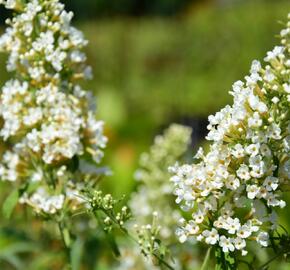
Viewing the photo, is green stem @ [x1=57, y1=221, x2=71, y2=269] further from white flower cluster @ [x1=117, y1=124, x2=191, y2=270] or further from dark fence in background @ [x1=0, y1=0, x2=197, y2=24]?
dark fence in background @ [x1=0, y1=0, x2=197, y2=24]

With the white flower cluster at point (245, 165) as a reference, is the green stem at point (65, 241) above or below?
above

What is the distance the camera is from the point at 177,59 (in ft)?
44.5

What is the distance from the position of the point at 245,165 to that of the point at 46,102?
0.87m

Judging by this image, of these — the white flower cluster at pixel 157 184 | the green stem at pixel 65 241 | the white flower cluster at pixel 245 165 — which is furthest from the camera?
the white flower cluster at pixel 157 184

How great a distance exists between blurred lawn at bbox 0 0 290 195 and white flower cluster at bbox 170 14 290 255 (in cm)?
685

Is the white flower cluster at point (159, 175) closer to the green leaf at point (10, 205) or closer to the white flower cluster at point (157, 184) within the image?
the white flower cluster at point (157, 184)

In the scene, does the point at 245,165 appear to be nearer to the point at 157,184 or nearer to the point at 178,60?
the point at 157,184

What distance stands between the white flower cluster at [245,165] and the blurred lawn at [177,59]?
685 centimetres

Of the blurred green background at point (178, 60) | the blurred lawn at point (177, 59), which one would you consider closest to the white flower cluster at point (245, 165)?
the blurred green background at point (178, 60)

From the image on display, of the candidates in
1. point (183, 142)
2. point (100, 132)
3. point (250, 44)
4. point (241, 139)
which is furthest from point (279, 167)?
point (250, 44)

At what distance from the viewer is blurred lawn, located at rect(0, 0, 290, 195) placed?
1109 cm

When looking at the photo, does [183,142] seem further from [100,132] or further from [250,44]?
[250,44]

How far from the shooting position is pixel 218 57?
11.9 metres

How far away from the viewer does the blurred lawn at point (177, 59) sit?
11094 millimetres
